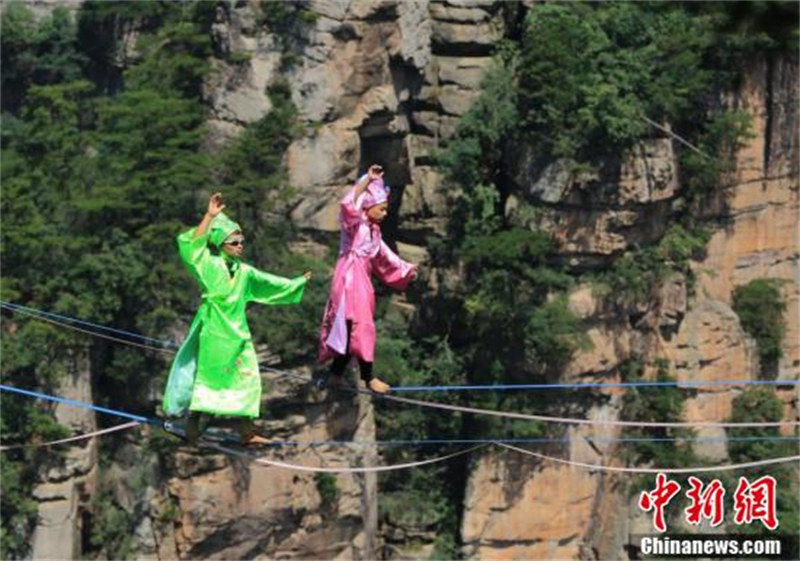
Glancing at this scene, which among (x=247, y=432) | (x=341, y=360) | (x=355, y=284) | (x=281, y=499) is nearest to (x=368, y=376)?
(x=341, y=360)

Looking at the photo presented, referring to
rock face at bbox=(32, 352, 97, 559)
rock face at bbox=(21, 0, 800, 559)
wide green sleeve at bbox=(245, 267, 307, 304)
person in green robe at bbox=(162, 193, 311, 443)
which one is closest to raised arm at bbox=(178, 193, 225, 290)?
person in green robe at bbox=(162, 193, 311, 443)

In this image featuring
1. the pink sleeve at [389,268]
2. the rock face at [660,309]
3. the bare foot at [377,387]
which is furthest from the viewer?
the rock face at [660,309]

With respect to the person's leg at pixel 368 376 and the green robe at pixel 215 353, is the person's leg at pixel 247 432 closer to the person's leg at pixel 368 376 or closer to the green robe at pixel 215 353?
the green robe at pixel 215 353

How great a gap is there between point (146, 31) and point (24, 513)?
6294mm

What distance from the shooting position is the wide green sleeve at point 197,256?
13.2 metres

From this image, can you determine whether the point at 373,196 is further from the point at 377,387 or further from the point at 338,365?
the point at 377,387

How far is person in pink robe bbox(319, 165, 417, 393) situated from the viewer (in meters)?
13.8

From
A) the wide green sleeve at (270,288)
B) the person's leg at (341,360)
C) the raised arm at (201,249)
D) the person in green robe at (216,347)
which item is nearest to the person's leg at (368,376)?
the person's leg at (341,360)

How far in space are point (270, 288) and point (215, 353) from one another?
0.67 meters

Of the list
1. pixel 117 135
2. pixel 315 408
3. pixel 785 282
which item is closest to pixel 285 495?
pixel 315 408

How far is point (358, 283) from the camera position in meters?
13.9

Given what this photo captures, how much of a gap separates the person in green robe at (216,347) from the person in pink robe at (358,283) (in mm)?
666

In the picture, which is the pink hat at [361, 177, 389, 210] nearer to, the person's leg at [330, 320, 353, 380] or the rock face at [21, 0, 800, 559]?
the person's leg at [330, 320, 353, 380]

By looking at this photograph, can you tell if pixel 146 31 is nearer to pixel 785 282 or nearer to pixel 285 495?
pixel 285 495
